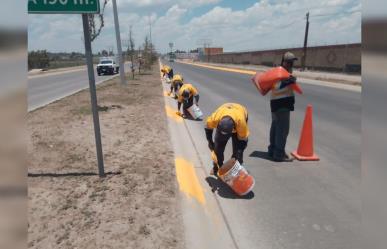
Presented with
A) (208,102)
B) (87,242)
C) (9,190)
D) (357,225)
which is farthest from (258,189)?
(208,102)

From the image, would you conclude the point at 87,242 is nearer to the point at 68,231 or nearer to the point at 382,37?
the point at 68,231

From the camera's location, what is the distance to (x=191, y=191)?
538cm

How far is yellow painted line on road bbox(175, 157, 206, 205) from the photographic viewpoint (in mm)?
5232

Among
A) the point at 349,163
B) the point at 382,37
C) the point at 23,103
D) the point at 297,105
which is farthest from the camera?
the point at 297,105

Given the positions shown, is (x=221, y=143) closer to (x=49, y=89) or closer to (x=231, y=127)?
(x=231, y=127)

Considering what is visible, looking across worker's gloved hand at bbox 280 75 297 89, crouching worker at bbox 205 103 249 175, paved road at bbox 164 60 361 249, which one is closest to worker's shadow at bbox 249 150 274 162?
paved road at bbox 164 60 361 249

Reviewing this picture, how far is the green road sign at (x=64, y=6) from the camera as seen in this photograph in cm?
452

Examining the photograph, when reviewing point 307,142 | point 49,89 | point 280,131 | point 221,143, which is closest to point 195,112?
point 280,131

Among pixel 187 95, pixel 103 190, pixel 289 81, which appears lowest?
pixel 103 190

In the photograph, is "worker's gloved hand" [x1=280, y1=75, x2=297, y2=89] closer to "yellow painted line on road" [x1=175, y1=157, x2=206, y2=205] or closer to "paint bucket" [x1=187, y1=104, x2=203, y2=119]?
"yellow painted line on road" [x1=175, y1=157, x2=206, y2=205]

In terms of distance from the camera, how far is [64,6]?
187 inches

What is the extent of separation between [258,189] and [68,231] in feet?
8.53

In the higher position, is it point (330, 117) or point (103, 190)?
point (103, 190)

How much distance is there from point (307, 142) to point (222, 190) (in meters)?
2.15
